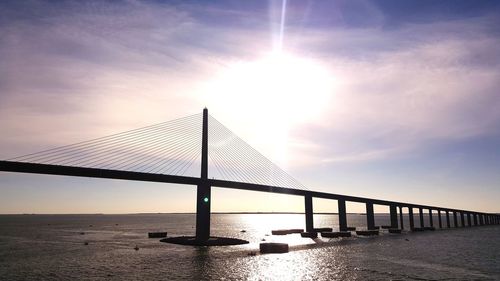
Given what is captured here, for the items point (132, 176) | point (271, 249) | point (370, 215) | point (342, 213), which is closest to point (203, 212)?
point (132, 176)

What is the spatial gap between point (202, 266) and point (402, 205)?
121349mm

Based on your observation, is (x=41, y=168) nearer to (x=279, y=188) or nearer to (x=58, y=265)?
(x=58, y=265)

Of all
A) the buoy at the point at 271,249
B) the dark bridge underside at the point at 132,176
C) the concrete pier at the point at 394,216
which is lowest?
the buoy at the point at 271,249

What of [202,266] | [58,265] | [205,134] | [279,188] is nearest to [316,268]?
[202,266]

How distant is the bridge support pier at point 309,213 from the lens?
107 meters

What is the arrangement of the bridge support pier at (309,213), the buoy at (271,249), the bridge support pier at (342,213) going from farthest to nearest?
1. the bridge support pier at (342,213)
2. the bridge support pier at (309,213)
3. the buoy at (271,249)

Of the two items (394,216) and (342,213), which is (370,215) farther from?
(394,216)

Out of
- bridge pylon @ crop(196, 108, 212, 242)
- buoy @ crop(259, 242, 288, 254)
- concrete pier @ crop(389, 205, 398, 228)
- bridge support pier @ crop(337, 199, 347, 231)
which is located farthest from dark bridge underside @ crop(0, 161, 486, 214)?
concrete pier @ crop(389, 205, 398, 228)

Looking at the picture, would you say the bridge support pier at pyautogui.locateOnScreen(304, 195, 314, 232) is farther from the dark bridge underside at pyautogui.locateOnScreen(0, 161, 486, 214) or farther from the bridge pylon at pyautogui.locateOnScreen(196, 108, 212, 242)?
the bridge pylon at pyautogui.locateOnScreen(196, 108, 212, 242)

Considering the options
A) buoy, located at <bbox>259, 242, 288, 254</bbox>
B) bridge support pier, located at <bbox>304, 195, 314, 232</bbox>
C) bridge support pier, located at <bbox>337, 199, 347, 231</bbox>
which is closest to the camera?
buoy, located at <bbox>259, 242, 288, 254</bbox>

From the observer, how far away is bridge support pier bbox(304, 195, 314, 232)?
4210 inches

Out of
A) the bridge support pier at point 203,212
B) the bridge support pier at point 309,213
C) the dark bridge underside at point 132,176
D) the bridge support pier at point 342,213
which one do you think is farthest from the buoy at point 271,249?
the bridge support pier at point 342,213

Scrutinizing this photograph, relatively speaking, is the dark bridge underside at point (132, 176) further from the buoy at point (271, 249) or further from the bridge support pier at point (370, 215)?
the buoy at point (271, 249)

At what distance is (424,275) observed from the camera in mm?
39406
